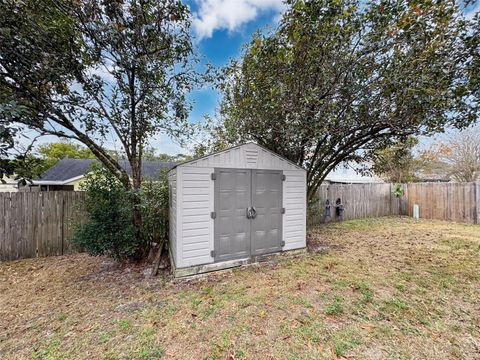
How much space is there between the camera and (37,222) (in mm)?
4891

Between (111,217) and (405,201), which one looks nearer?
(111,217)

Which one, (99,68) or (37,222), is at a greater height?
(99,68)

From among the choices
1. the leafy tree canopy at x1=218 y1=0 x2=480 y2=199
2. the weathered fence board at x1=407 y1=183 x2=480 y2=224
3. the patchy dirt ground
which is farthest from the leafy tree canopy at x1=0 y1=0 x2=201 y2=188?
the weathered fence board at x1=407 y1=183 x2=480 y2=224

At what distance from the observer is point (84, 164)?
39.4 ft

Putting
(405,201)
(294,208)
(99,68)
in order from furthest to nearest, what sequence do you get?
(405,201), (294,208), (99,68)

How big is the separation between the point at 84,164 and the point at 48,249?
849 centimetres

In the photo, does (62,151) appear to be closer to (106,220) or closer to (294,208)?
(106,220)

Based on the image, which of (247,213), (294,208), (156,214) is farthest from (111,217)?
(294,208)

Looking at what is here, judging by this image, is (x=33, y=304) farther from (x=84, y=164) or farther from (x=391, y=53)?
(x=84, y=164)

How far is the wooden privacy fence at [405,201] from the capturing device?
8375 millimetres

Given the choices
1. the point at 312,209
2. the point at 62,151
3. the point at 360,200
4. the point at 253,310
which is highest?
the point at 62,151

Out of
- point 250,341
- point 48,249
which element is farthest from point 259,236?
point 48,249

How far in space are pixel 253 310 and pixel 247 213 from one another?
1798 mm

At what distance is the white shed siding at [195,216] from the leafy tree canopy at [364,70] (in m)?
2.12
